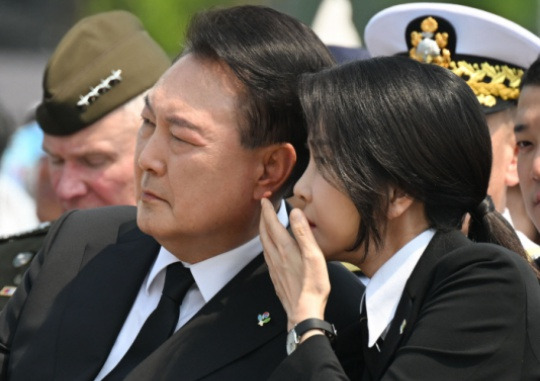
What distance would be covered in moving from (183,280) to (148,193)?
0.28 m

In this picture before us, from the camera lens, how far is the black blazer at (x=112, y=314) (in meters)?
3.66

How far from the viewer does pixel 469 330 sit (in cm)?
312

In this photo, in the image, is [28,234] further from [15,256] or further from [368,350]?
[368,350]

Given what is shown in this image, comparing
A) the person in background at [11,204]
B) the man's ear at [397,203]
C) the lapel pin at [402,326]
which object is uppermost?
Answer: the man's ear at [397,203]

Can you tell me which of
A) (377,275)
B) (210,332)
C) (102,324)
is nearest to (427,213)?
(377,275)

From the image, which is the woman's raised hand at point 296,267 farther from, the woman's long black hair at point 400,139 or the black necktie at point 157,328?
the black necktie at point 157,328

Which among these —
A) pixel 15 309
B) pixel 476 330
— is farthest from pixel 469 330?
pixel 15 309

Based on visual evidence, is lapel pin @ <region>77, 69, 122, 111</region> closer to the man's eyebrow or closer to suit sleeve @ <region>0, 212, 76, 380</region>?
suit sleeve @ <region>0, 212, 76, 380</region>

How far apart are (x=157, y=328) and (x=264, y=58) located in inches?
32.2

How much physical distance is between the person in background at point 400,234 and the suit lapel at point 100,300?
1.91ft

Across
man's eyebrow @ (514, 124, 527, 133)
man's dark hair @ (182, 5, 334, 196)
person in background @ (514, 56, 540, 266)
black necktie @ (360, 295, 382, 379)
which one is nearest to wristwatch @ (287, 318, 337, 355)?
black necktie @ (360, 295, 382, 379)

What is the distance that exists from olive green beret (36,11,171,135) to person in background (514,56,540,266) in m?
2.05

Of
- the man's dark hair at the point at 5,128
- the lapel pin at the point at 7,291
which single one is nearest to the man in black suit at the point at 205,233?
the lapel pin at the point at 7,291

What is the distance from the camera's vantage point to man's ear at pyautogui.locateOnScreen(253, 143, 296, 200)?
3838 millimetres
